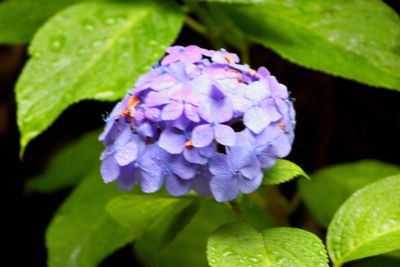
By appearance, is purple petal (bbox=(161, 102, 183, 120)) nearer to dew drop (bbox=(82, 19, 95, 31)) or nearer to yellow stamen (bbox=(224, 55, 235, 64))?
yellow stamen (bbox=(224, 55, 235, 64))

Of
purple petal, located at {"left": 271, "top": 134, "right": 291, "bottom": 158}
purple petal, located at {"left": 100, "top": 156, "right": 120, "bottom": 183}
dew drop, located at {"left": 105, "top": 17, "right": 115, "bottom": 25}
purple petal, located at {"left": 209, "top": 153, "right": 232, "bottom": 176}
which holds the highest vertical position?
purple petal, located at {"left": 271, "top": 134, "right": 291, "bottom": 158}

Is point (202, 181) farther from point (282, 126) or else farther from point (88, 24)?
point (88, 24)

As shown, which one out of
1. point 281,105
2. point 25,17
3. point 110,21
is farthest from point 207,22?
point 281,105

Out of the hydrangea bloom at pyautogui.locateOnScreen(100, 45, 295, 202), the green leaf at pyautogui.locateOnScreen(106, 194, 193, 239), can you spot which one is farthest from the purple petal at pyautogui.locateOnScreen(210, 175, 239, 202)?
the green leaf at pyautogui.locateOnScreen(106, 194, 193, 239)

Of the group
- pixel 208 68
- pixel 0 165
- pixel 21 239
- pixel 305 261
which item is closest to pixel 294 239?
pixel 305 261

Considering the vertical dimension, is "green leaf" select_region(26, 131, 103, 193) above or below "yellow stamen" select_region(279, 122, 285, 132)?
below
